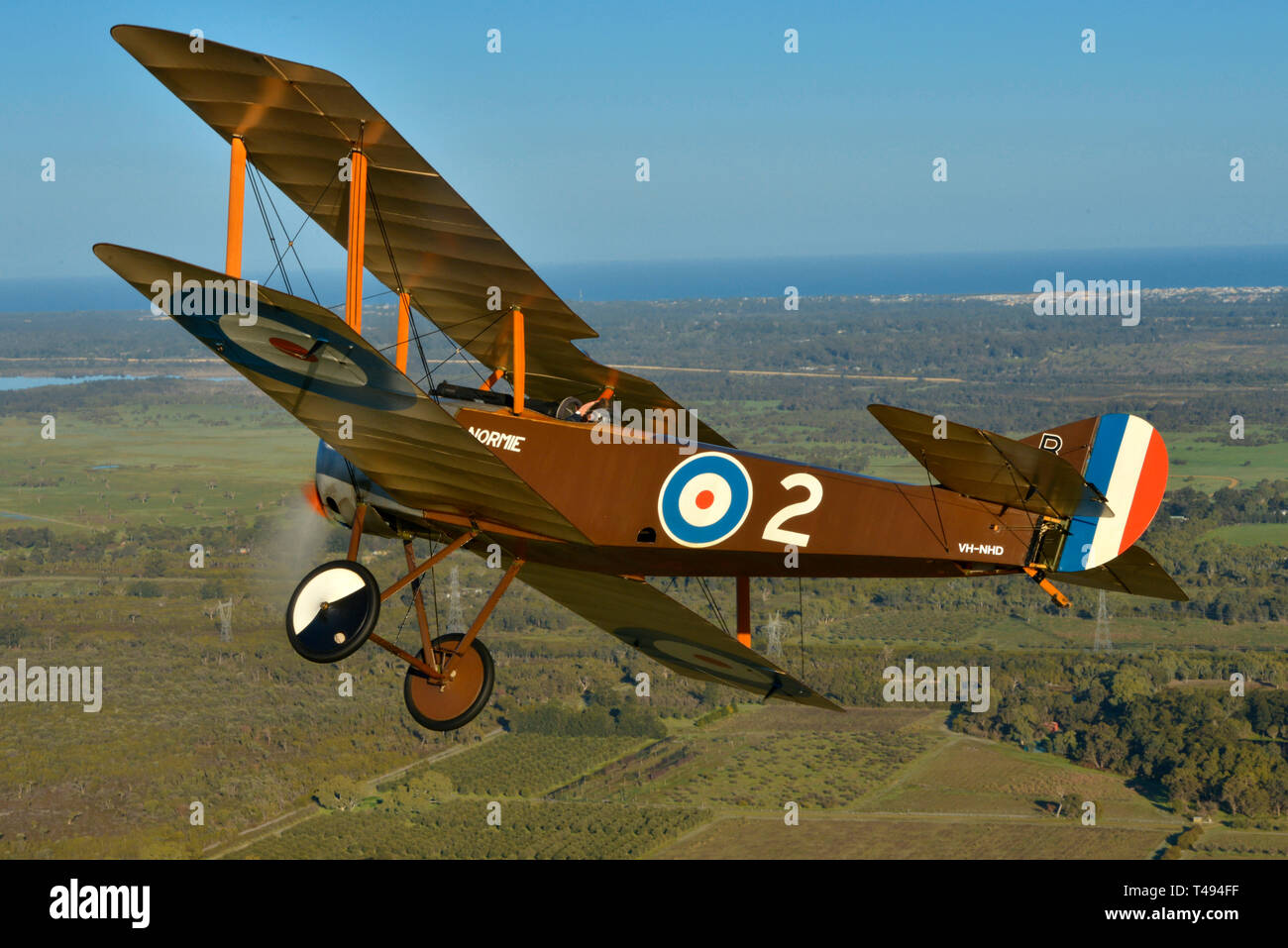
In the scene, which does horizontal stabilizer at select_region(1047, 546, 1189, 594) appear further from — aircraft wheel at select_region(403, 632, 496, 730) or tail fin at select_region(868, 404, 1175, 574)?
aircraft wheel at select_region(403, 632, 496, 730)

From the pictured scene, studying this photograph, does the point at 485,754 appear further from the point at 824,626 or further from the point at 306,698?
the point at 824,626

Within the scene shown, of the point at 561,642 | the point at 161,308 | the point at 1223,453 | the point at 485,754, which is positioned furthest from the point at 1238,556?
the point at 161,308

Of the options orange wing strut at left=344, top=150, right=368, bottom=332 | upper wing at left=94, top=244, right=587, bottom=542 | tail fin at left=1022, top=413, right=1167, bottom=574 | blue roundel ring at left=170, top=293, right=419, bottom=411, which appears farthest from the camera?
tail fin at left=1022, top=413, right=1167, bottom=574

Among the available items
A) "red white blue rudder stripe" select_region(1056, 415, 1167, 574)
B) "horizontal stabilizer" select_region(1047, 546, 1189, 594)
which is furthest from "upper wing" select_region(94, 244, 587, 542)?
"horizontal stabilizer" select_region(1047, 546, 1189, 594)

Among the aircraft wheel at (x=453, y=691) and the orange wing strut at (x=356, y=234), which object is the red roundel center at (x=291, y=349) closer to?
the orange wing strut at (x=356, y=234)

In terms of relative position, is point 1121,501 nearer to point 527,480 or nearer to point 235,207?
point 527,480

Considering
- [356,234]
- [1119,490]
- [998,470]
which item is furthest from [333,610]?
[1119,490]
